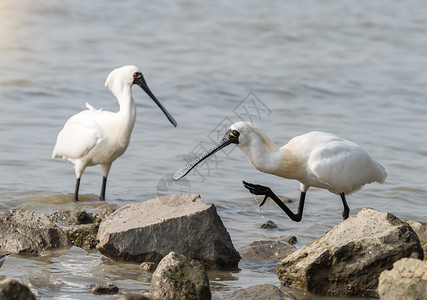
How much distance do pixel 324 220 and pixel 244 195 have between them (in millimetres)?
1317

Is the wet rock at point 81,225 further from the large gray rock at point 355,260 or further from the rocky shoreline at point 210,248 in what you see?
the large gray rock at point 355,260

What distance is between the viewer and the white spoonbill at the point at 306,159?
26.9 feet

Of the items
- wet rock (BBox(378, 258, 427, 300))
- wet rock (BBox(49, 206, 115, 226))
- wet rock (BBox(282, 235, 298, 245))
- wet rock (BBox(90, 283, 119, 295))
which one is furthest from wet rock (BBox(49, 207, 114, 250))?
wet rock (BBox(378, 258, 427, 300))

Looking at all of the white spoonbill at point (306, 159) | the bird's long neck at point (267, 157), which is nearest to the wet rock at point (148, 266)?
the white spoonbill at point (306, 159)

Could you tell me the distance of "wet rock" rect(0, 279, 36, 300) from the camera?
5.05 metres

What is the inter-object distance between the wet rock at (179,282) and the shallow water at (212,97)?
1.73ft

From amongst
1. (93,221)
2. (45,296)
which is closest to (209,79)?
(93,221)

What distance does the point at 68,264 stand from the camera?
282 inches

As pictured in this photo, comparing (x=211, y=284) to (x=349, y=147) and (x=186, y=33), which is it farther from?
(x=186, y=33)

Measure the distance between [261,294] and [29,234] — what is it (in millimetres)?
2445

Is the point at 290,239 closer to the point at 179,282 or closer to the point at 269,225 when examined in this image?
the point at 269,225

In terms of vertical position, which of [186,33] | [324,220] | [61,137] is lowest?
[324,220]

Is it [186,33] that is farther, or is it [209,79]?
[186,33]

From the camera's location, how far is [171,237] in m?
7.18
